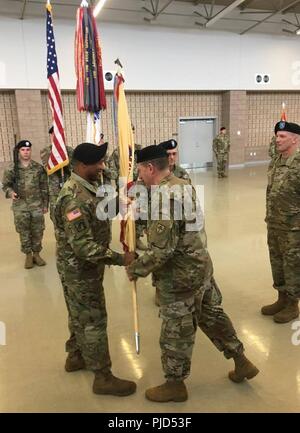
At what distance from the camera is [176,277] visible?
6.59 ft

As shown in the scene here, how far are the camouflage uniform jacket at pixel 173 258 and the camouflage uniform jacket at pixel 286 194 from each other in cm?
114

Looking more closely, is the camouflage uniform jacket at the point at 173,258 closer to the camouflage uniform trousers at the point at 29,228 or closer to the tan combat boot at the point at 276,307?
the tan combat boot at the point at 276,307

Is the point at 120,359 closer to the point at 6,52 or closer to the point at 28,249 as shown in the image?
the point at 28,249

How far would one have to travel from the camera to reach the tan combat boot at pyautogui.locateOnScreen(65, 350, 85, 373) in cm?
247

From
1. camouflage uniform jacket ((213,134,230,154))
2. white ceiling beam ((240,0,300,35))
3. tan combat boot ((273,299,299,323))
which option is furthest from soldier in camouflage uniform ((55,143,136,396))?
white ceiling beam ((240,0,300,35))

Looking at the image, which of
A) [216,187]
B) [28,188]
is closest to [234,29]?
[216,187]

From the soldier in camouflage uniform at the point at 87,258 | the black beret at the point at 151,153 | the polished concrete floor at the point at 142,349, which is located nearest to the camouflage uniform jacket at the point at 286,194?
the polished concrete floor at the point at 142,349

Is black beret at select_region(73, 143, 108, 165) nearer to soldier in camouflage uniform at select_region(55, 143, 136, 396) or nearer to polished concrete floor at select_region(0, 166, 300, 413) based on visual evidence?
soldier in camouflage uniform at select_region(55, 143, 136, 396)

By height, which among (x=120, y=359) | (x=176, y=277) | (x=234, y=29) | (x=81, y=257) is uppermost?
(x=234, y=29)

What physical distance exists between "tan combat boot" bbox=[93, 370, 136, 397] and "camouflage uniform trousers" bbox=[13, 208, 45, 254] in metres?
2.72

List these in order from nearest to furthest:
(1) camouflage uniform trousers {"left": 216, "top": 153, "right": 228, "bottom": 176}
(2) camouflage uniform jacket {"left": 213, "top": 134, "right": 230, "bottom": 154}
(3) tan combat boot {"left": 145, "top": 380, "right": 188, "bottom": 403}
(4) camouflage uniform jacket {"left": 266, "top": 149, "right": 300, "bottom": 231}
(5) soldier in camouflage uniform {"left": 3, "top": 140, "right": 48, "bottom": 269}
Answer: (3) tan combat boot {"left": 145, "top": 380, "right": 188, "bottom": 403}, (4) camouflage uniform jacket {"left": 266, "top": 149, "right": 300, "bottom": 231}, (5) soldier in camouflage uniform {"left": 3, "top": 140, "right": 48, "bottom": 269}, (1) camouflage uniform trousers {"left": 216, "top": 153, "right": 228, "bottom": 176}, (2) camouflage uniform jacket {"left": 213, "top": 134, "right": 230, "bottom": 154}

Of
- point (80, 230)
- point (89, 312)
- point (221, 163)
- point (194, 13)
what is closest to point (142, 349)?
point (89, 312)

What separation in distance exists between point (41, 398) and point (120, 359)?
2.00 feet

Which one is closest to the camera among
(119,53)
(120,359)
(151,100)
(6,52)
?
(120,359)
